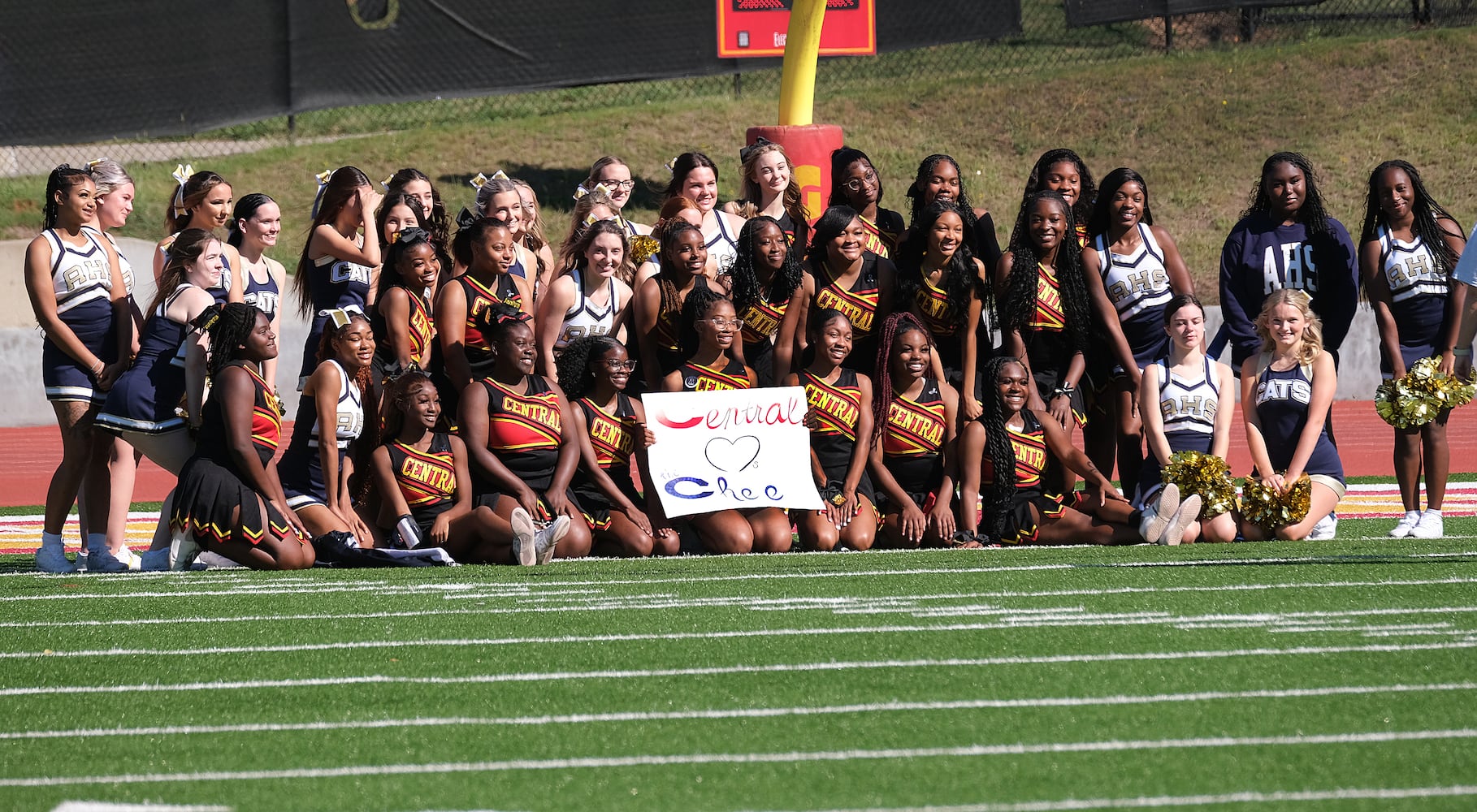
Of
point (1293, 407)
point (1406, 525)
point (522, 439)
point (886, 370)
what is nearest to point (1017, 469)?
point (886, 370)

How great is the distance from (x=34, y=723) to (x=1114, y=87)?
19376 mm

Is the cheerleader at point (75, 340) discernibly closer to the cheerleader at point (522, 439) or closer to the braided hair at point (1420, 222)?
the cheerleader at point (522, 439)

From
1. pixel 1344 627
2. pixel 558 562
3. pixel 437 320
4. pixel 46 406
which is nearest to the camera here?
pixel 1344 627

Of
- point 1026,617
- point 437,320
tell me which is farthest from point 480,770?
point 437,320

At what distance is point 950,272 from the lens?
8.43m

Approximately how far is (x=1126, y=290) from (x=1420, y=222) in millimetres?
1471

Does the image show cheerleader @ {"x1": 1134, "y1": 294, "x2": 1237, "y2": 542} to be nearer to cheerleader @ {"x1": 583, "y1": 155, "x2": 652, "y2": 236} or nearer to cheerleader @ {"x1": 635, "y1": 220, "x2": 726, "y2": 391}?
cheerleader @ {"x1": 635, "y1": 220, "x2": 726, "y2": 391}

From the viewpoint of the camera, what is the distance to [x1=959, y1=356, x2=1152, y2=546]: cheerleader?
8.12 meters

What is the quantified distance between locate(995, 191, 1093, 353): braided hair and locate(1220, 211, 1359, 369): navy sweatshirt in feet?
2.42

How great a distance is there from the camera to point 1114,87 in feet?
72.3

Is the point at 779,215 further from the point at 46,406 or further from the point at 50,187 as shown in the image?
the point at 46,406

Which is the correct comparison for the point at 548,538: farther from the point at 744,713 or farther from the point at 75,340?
the point at 744,713

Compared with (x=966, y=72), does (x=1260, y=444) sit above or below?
below

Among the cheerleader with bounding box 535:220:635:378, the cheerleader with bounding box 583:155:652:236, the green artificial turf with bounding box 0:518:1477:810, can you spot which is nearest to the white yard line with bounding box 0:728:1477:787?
the green artificial turf with bounding box 0:518:1477:810
